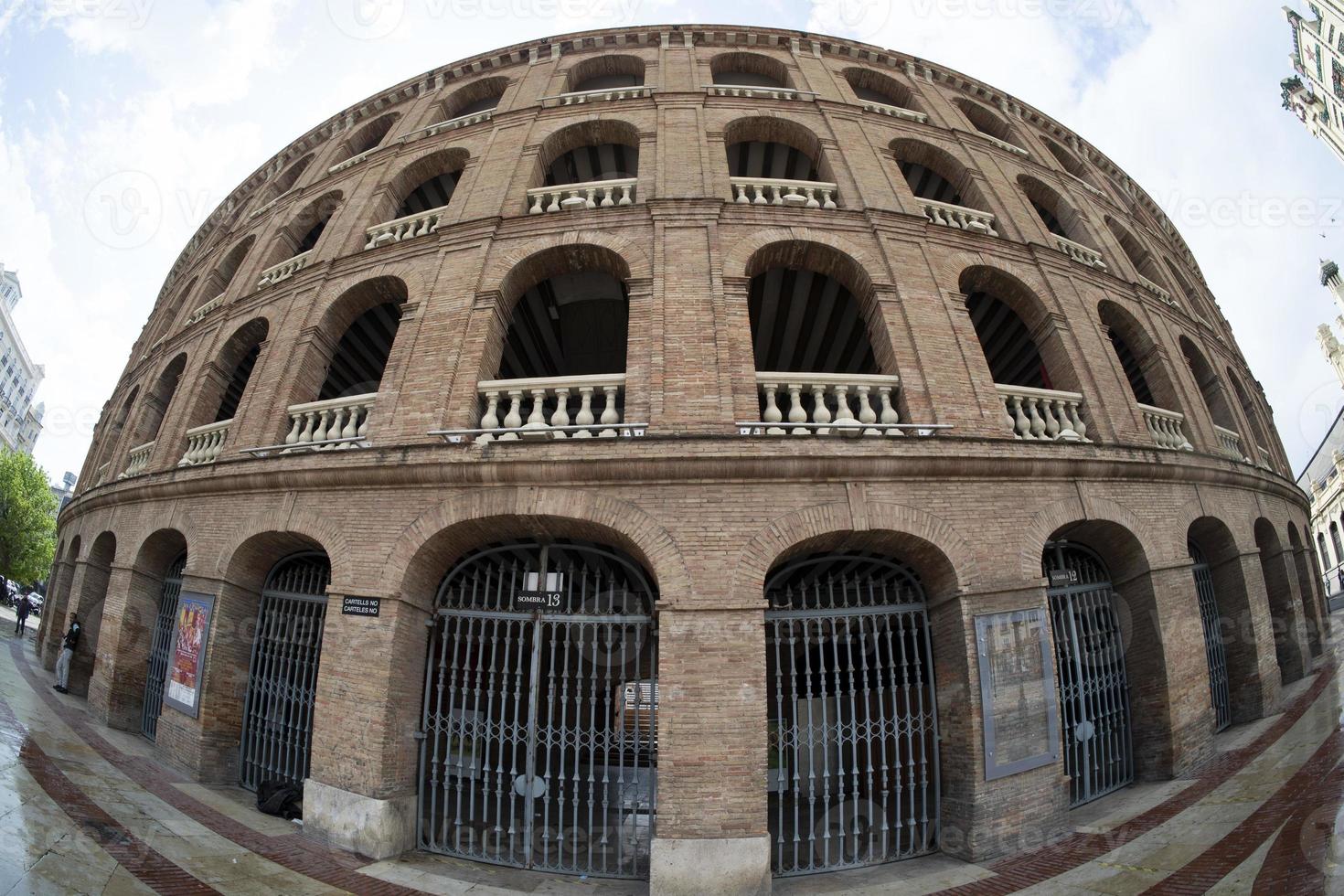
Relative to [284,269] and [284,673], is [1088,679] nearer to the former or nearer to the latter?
[284,673]

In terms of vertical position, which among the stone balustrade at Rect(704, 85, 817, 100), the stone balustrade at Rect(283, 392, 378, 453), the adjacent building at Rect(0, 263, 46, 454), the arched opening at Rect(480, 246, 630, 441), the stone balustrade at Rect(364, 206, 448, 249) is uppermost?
the adjacent building at Rect(0, 263, 46, 454)

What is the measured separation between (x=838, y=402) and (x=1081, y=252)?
7.49 metres

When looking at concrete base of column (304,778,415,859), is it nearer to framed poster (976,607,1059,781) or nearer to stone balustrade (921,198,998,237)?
framed poster (976,607,1059,781)

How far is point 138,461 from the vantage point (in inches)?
441

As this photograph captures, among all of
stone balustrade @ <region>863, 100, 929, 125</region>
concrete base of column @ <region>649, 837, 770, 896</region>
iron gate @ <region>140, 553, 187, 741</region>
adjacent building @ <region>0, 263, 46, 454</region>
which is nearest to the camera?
concrete base of column @ <region>649, 837, 770, 896</region>

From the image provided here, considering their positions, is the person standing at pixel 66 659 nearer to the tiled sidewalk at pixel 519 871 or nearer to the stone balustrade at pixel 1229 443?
the tiled sidewalk at pixel 519 871

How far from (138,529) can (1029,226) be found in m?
16.6

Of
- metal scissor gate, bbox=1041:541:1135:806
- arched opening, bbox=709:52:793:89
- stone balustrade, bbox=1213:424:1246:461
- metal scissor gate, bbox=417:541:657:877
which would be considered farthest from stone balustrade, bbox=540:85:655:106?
stone balustrade, bbox=1213:424:1246:461

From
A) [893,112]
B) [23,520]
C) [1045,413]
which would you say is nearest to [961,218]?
[893,112]

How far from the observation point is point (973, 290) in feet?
30.8

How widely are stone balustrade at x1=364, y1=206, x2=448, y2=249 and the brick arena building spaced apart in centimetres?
14

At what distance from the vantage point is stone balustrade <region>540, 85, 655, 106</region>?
1054cm

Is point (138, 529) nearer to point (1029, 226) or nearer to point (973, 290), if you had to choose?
point (973, 290)

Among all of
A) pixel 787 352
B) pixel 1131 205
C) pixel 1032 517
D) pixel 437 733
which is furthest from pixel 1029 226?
pixel 437 733
